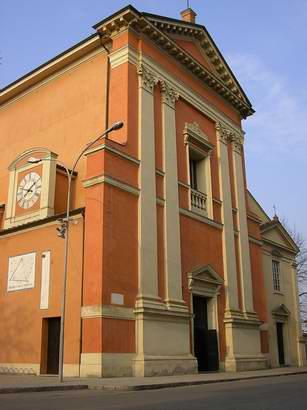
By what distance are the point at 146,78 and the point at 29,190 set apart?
6686 mm

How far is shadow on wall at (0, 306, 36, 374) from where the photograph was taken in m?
17.4

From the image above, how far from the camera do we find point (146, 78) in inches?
813

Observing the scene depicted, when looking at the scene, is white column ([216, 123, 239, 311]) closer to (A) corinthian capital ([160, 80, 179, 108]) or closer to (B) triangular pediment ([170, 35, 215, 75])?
(B) triangular pediment ([170, 35, 215, 75])

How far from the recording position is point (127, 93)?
19516 millimetres

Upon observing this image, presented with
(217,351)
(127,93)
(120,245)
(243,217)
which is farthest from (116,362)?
(243,217)

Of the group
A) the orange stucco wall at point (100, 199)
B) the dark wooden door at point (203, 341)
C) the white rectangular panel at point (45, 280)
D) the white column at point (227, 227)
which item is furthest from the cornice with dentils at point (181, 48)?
the dark wooden door at point (203, 341)

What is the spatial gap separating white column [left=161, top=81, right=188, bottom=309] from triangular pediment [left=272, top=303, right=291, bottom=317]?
35.3ft

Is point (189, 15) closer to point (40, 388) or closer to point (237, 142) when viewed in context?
point (237, 142)

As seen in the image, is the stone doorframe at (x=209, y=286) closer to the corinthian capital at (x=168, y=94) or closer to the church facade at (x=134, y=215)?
the church facade at (x=134, y=215)

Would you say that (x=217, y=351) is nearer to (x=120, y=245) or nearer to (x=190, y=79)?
(x=120, y=245)

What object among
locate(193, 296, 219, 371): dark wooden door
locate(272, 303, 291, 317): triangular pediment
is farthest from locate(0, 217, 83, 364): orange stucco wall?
locate(272, 303, 291, 317): triangular pediment

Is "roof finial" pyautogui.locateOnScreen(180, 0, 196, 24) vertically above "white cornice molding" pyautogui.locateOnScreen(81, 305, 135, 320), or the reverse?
"roof finial" pyautogui.locateOnScreen(180, 0, 196, 24)

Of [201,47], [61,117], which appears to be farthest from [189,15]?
[61,117]

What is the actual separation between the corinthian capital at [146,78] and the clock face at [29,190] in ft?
18.8
